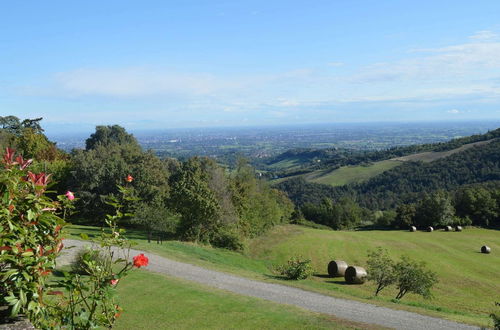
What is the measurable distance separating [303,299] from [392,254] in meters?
27.4

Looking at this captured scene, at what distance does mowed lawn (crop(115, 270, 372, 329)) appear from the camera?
13.1 metres

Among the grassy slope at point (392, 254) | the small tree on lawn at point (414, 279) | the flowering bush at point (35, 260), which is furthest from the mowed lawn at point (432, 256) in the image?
the flowering bush at point (35, 260)

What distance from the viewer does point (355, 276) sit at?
2962cm

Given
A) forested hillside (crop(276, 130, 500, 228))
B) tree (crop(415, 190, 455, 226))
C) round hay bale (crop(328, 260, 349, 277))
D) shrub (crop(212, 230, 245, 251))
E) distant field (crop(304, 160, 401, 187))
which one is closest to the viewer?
round hay bale (crop(328, 260, 349, 277))

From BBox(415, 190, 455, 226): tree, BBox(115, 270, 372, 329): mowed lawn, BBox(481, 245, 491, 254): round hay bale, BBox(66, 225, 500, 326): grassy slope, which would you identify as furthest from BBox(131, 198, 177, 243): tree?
BBox(415, 190, 455, 226): tree

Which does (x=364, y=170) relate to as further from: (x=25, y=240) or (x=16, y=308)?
(x=16, y=308)

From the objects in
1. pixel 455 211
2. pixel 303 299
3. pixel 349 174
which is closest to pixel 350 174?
pixel 349 174

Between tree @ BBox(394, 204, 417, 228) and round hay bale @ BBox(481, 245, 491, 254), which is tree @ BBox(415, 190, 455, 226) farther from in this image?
round hay bale @ BBox(481, 245, 491, 254)

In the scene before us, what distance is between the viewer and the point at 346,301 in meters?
17.9

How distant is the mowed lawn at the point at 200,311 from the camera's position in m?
13.1

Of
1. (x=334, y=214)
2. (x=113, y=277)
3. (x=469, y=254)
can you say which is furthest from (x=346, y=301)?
(x=334, y=214)

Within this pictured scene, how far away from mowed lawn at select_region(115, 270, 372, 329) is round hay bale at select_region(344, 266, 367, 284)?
15430 millimetres

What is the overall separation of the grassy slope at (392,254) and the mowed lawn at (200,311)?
215 inches

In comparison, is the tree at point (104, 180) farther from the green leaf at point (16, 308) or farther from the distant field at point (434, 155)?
the distant field at point (434, 155)
